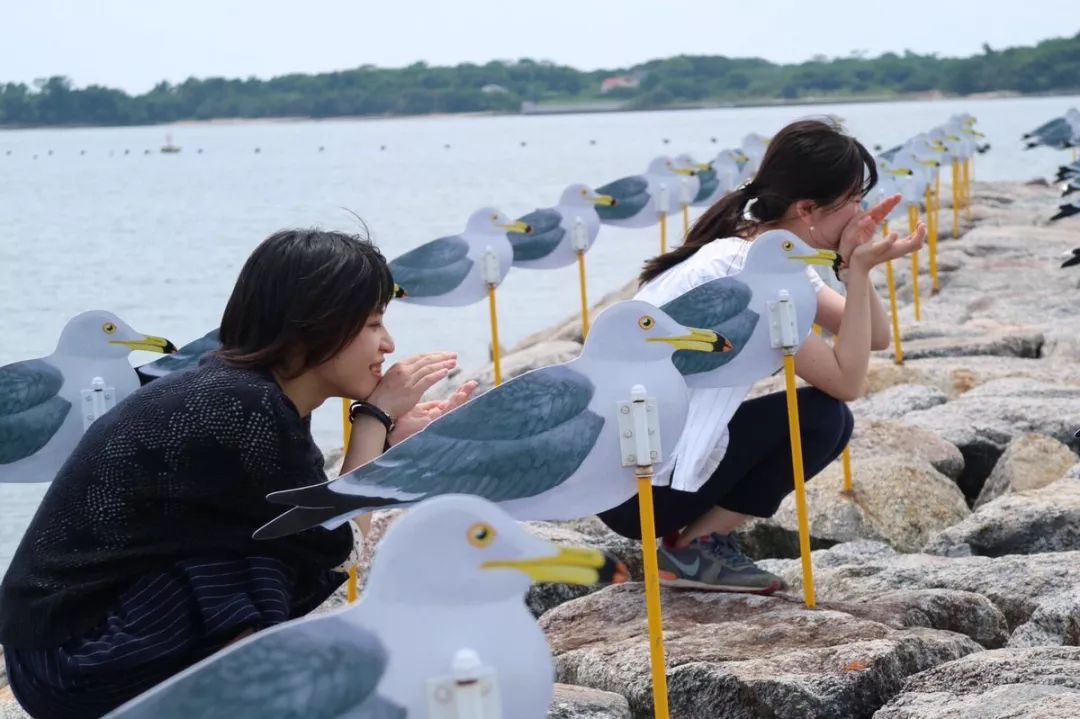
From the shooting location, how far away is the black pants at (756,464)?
14.2 feet

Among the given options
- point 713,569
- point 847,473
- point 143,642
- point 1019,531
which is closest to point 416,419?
point 143,642

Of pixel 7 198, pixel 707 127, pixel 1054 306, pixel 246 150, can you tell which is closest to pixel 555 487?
pixel 1054 306

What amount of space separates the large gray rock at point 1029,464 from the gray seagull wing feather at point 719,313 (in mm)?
2019

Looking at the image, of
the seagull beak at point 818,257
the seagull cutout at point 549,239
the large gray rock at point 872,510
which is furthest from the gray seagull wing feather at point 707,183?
the seagull beak at point 818,257

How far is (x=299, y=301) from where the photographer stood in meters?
2.96

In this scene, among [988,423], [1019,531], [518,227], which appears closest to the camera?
[1019,531]

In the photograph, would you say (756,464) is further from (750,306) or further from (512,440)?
(512,440)

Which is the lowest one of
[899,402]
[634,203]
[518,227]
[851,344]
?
[899,402]

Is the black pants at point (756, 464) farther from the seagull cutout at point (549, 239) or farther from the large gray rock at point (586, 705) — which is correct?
the seagull cutout at point (549, 239)

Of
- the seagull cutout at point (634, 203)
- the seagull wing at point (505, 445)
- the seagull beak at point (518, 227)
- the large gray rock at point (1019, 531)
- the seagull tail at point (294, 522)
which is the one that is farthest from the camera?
the seagull cutout at point (634, 203)

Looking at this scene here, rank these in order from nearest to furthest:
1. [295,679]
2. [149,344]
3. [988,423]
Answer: [295,679], [149,344], [988,423]

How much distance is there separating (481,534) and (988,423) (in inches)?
194

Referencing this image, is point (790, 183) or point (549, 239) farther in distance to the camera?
point (549, 239)

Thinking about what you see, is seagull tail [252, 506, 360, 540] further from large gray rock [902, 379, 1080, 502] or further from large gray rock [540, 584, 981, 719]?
large gray rock [902, 379, 1080, 502]
